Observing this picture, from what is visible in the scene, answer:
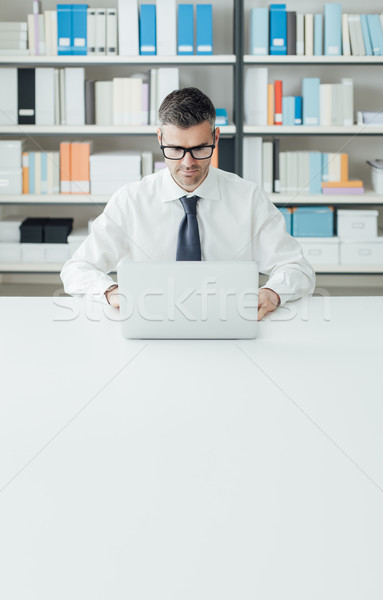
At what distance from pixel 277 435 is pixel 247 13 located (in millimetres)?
3249

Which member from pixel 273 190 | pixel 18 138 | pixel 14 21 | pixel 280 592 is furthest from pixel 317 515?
pixel 14 21

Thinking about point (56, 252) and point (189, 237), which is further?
point (56, 252)

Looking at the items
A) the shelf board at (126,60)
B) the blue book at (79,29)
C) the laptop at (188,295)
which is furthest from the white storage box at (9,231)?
the laptop at (188,295)

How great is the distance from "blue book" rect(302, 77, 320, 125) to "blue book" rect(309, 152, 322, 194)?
171 mm

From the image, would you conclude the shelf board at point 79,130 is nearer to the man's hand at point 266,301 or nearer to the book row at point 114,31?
the book row at point 114,31

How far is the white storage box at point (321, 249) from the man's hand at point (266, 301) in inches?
80.5

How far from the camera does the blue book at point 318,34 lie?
3.54 m

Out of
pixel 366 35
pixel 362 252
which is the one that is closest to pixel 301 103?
pixel 366 35

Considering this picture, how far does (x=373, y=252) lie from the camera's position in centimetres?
374

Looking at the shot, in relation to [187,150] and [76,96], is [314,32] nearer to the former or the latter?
[76,96]

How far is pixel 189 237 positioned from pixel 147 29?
1.93 meters

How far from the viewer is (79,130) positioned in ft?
11.9

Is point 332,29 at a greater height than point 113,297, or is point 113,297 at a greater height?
point 332,29

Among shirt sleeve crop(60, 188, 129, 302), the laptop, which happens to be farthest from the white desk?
shirt sleeve crop(60, 188, 129, 302)
